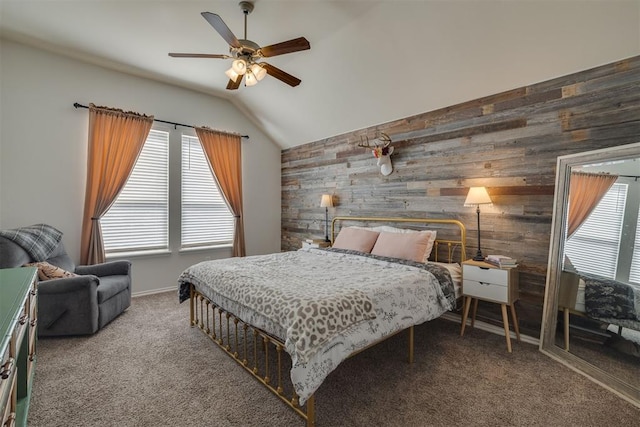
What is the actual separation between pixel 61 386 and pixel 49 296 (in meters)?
1.06

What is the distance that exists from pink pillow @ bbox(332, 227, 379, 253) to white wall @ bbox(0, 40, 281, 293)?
2.62 meters

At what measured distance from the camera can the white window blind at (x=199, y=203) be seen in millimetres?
4750

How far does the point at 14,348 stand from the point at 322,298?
149 centimetres

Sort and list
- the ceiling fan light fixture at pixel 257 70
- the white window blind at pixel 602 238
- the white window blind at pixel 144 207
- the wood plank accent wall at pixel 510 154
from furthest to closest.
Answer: the white window blind at pixel 144 207
the ceiling fan light fixture at pixel 257 70
the wood plank accent wall at pixel 510 154
the white window blind at pixel 602 238

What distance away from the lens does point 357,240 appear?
12.4 ft

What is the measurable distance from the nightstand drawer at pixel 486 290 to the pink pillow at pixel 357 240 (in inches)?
46.0

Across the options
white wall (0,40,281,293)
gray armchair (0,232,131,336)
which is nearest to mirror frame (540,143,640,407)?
gray armchair (0,232,131,336)

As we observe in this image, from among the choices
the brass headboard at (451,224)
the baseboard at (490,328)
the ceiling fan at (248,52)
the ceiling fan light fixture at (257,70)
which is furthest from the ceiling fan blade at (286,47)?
the baseboard at (490,328)

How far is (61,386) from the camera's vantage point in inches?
82.0

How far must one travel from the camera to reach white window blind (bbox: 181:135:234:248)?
15.6 feet

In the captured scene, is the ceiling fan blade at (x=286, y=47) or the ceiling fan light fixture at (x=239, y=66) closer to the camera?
the ceiling fan blade at (x=286, y=47)

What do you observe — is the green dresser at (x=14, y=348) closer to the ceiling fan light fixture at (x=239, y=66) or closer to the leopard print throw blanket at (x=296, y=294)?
the leopard print throw blanket at (x=296, y=294)

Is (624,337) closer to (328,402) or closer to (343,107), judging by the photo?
(328,402)

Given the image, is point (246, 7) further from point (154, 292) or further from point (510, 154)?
point (154, 292)
